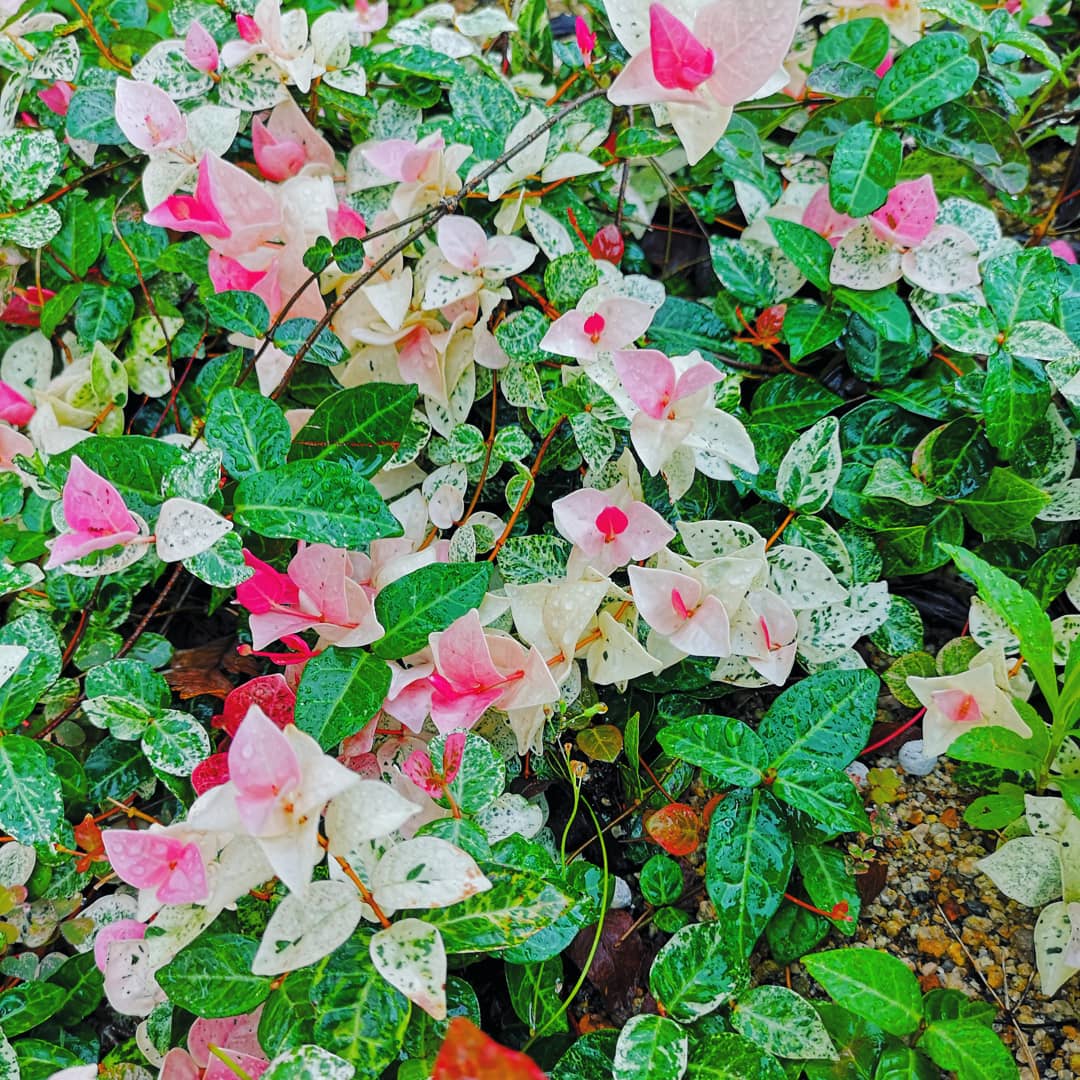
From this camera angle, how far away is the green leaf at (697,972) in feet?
2.69

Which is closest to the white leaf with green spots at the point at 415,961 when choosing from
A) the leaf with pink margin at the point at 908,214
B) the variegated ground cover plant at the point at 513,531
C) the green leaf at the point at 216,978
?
the variegated ground cover plant at the point at 513,531

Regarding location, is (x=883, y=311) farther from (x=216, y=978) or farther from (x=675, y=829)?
(x=216, y=978)

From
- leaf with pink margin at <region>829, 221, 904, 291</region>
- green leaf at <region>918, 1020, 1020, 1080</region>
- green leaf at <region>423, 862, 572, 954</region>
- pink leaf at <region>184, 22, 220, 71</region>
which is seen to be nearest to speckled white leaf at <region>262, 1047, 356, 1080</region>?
green leaf at <region>423, 862, 572, 954</region>

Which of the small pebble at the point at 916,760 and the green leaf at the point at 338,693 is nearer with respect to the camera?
the green leaf at the point at 338,693

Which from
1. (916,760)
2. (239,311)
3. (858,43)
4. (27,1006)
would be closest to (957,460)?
(916,760)

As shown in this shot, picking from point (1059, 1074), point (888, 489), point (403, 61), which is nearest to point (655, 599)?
point (888, 489)

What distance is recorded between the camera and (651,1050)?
30.8 inches

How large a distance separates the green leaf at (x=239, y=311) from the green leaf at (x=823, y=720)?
64cm

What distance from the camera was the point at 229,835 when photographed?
0.76 metres

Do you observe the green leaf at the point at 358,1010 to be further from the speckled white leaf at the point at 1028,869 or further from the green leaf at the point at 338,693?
the speckled white leaf at the point at 1028,869

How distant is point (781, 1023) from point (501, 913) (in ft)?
0.86

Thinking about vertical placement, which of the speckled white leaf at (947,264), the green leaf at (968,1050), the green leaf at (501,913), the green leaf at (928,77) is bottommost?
the green leaf at (968,1050)

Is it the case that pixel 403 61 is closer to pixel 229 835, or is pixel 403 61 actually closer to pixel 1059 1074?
pixel 229 835

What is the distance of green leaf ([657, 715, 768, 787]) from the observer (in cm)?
85
